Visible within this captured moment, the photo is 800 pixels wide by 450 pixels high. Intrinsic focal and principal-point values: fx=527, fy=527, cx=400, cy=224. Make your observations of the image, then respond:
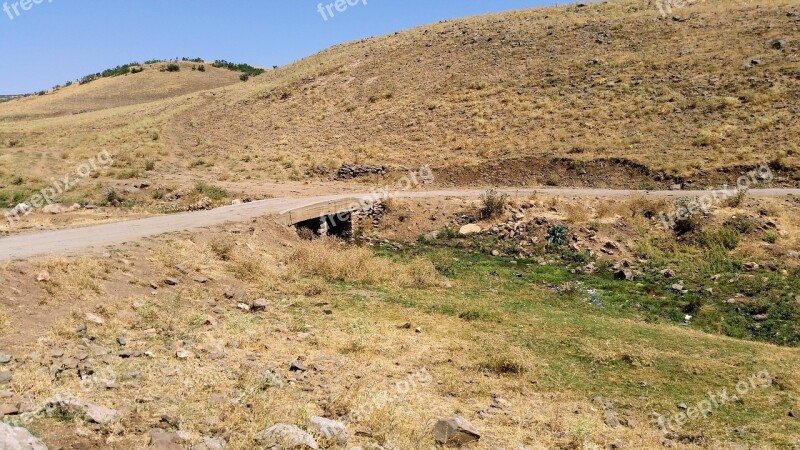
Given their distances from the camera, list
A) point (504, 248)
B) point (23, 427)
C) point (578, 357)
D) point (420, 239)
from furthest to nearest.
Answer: point (420, 239), point (504, 248), point (578, 357), point (23, 427)

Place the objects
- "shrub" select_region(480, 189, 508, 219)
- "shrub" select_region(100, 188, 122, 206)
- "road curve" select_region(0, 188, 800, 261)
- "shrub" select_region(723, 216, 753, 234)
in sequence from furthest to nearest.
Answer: "shrub" select_region(100, 188, 122, 206) → "shrub" select_region(480, 189, 508, 219) → "shrub" select_region(723, 216, 753, 234) → "road curve" select_region(0, 188, 800, 261)

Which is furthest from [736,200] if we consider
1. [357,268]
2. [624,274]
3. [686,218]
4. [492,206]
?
[357,268]

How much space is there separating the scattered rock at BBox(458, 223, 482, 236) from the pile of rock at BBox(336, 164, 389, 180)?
9132 mm

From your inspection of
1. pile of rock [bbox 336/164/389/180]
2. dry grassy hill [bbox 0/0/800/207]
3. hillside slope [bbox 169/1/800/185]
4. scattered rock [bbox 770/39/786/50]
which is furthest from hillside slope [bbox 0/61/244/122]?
scattered rock [bbox 770/39/786/50]

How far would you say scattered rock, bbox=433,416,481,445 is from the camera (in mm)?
6031

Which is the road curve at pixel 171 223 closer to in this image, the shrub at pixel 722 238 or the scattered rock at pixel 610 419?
the shrub at pixel 722 238

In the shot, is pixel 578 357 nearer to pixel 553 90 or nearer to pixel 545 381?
pixel 545 381

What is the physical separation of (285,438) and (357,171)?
22.2 meters

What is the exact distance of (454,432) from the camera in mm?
6055

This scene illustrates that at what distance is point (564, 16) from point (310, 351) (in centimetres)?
4020

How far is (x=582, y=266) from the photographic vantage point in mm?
14984

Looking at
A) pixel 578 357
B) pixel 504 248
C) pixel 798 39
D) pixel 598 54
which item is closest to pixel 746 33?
pixel 798 39

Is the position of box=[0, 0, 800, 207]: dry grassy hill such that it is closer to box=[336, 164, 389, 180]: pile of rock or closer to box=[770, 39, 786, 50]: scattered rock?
box=[770, 39, 786, 50]: scattered rock

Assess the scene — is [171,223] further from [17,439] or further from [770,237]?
[770,237]
